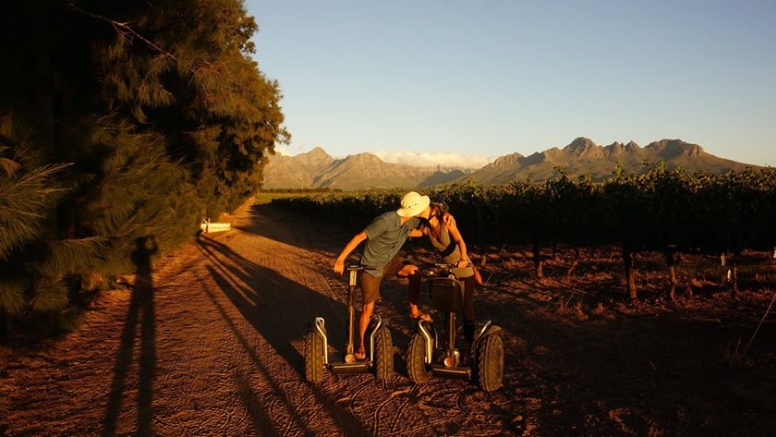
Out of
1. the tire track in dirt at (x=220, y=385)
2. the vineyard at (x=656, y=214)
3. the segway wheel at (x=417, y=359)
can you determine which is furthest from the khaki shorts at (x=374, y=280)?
the vineyard at (x=656, y=214)

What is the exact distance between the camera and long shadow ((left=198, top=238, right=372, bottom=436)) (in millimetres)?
4719

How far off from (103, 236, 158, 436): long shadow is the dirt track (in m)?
0.02

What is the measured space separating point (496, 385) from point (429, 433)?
1.15 meters

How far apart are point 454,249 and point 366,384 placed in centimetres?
179

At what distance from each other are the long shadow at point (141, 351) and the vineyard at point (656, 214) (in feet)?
26.8

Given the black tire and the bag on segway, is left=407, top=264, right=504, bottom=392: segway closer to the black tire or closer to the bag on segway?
the bag on segway

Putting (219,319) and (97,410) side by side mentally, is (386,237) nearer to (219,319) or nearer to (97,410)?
(97,410)

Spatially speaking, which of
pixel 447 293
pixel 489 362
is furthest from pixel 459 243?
pixel 489 362

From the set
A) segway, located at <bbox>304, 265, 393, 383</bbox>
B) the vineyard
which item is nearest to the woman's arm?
segway, located at <bbox>304, 265, 393, 383</bbox>

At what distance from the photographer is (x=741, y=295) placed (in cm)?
897

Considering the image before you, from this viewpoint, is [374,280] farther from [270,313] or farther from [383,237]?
[270,313]

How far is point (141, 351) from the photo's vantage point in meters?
6.93

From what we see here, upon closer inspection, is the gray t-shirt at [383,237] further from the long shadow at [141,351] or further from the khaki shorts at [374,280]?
the long shadow at [141,351]

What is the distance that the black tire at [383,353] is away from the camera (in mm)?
5430
